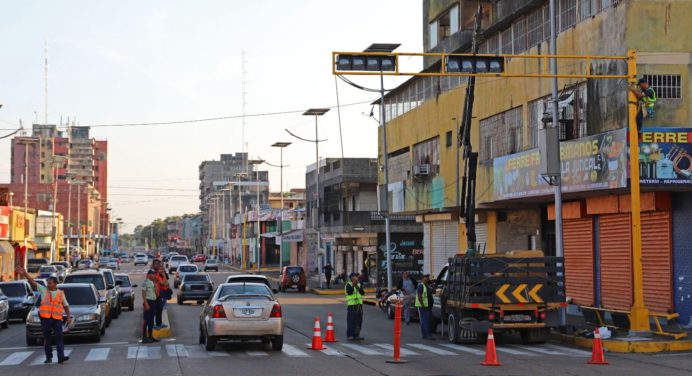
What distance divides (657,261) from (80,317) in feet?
53.6

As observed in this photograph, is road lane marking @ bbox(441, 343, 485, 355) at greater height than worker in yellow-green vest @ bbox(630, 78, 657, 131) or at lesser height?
lesser

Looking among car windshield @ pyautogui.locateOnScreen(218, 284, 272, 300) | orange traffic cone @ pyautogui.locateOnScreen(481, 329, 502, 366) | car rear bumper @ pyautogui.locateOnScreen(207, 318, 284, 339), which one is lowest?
orange traffic cone @ pyautogui.locateOnScreen(481, 329, 502, 366)

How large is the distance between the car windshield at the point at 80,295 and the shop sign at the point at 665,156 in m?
14.8

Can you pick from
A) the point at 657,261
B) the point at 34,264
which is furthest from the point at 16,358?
the point at 34,264

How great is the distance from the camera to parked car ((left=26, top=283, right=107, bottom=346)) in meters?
23.8

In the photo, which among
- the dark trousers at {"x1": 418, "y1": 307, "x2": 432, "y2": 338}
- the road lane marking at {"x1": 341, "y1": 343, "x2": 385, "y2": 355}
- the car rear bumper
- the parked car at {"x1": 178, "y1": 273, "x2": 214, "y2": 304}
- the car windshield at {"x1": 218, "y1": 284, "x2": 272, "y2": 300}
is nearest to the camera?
the car rear bumper

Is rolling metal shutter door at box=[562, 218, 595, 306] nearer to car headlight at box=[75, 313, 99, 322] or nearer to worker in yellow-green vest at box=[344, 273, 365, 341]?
worker in yellow-green vest at box=[344, 273, 365, 341]

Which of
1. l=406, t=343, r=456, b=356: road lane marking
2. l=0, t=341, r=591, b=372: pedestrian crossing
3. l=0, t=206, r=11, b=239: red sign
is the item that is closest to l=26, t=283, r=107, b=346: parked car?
l=0, t=341, r=591, b=372: pedestrian crossing

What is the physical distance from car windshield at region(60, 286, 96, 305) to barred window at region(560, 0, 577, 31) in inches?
674

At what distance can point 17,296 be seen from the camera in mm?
35688

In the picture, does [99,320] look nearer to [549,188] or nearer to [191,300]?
[549,188]

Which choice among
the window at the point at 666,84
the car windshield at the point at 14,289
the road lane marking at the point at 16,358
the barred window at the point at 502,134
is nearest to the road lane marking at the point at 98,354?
the road lane marking at the point at 16,358

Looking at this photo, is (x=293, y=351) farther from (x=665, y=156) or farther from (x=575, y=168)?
(x=575, y=168)

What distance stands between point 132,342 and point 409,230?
1620 inches
